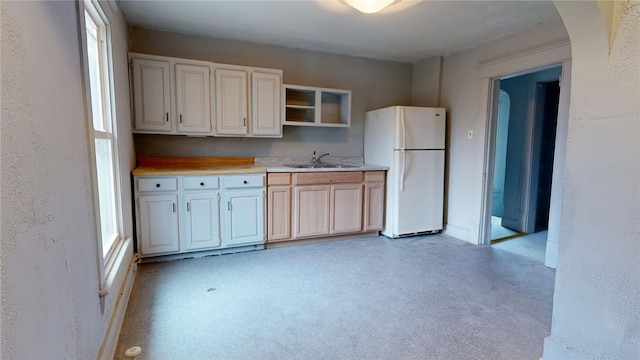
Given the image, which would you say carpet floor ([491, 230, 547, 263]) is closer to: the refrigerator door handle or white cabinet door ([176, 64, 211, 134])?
the refrigerator door handle

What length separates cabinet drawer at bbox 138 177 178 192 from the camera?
119 inches

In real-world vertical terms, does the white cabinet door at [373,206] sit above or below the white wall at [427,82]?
below

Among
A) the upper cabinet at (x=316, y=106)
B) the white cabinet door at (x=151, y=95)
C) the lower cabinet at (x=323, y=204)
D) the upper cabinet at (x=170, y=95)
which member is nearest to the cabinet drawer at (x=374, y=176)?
the lower cabinet at (x=323, y=204)

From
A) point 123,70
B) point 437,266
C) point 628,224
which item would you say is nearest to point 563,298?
point 628,224

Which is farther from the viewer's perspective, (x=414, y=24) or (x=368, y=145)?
(x=368, y=145)

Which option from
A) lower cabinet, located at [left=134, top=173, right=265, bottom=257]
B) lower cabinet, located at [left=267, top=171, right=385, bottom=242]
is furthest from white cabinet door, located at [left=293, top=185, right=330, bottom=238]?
lower cabinet, located at [left=134, top=173, right=265, bottom=257]

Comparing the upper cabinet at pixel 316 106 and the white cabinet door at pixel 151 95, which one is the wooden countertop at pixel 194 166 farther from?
the upper cabinet at pixel 316 106

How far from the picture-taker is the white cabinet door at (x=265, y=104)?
142 inches

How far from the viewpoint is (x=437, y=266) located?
317cm

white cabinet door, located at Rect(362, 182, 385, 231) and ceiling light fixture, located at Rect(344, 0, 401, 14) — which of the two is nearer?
ceiling light fixture, located at Rect(344, 0, 401, 14)

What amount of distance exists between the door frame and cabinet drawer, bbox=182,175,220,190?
9.62ft

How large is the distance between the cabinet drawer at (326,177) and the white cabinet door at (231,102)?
80cm

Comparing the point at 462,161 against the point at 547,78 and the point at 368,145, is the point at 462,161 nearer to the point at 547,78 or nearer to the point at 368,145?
the point at 368,145

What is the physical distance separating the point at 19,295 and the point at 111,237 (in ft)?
5.65
